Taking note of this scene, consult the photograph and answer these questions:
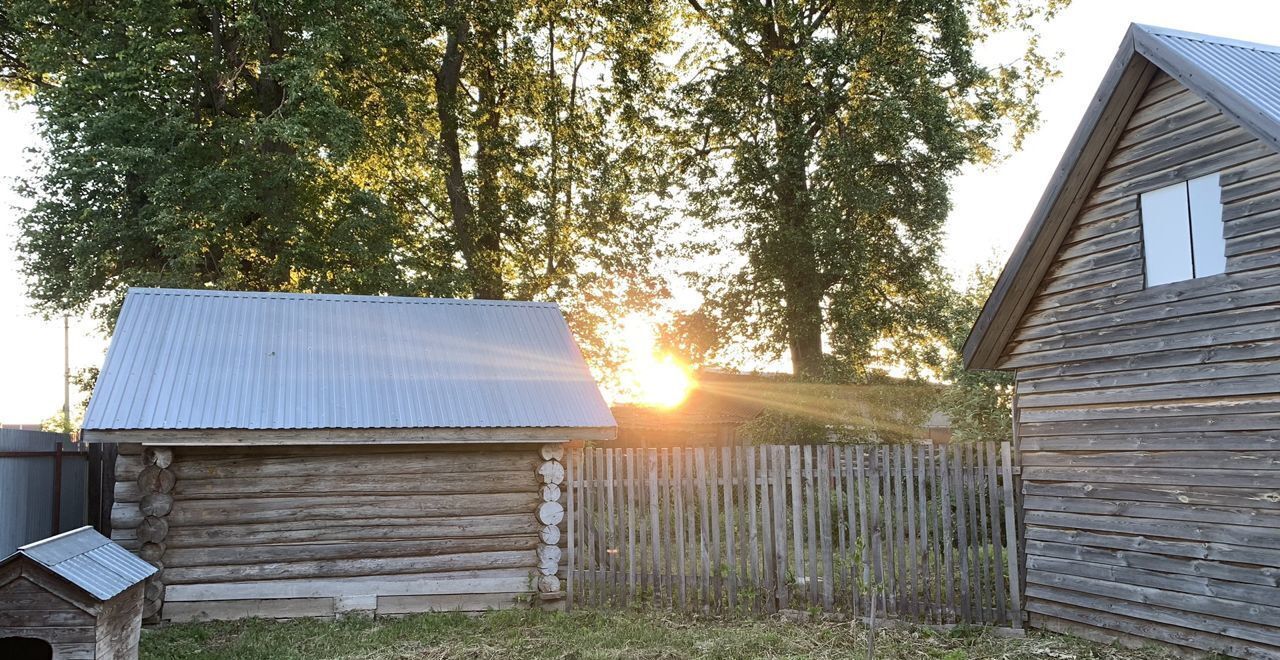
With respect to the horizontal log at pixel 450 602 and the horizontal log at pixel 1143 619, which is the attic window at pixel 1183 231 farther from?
the horizontal log at pixel 450 602

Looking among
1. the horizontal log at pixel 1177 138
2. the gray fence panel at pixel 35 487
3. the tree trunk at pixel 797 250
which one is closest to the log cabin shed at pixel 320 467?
the gray fence panel at pixel 35 487

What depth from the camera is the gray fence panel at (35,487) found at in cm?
1198

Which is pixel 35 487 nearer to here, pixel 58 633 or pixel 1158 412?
pixel 58 633

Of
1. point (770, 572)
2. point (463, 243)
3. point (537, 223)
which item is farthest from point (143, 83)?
point (770, 572)

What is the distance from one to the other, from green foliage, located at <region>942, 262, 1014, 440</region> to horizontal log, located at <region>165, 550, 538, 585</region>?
15.0m

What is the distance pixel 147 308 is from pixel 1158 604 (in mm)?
13862

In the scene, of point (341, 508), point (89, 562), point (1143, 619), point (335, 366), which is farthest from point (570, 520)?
point (1143, 619)

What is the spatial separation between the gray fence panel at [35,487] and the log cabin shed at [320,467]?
1.71m

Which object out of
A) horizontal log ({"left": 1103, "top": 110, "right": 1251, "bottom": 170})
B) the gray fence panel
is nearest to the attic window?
horizontal log ({"left": 1103, "top": 110, "right": 1251, "bottom": 170})

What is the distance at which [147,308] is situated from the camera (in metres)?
13.6

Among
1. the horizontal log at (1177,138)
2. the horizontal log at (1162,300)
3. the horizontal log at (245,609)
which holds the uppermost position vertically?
the horizontal log at (1177,138)

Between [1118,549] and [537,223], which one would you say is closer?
[1118,549]

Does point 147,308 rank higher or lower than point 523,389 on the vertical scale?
higher

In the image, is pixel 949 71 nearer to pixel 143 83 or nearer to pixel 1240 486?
pixel 1240 486
